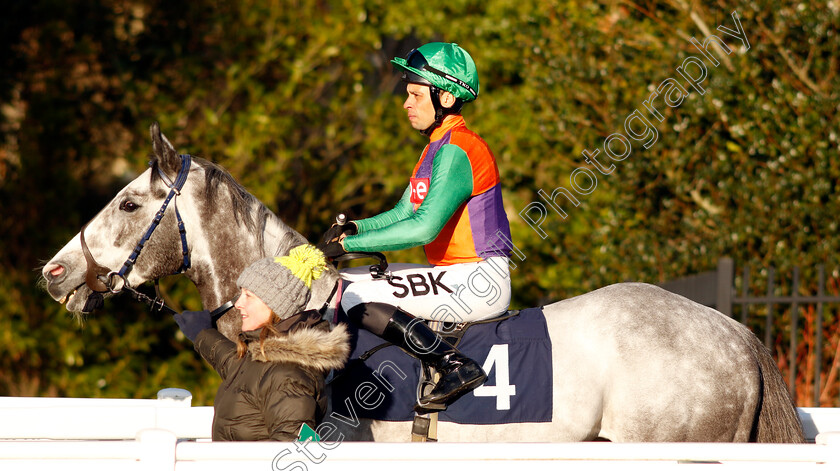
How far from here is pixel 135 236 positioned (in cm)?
356

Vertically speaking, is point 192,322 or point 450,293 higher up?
point 450,293

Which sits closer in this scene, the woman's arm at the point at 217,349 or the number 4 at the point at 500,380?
the woman's arm at the point at 217,349

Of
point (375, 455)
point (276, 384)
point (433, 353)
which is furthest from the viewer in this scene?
point (433, 353)

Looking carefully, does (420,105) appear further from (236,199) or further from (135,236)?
(135,236)

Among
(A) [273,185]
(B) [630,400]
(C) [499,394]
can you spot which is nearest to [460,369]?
(C) [499,394]

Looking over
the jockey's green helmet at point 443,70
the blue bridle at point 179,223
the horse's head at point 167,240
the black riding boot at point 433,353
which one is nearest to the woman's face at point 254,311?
the black riding boot at point 433,353

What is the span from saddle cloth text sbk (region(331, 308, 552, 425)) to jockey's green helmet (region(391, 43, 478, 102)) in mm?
1065

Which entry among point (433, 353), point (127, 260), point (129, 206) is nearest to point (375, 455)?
point (433, 353)

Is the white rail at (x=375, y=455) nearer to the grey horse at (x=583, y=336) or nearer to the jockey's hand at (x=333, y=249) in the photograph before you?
the grey horse at (x=583, y=336)

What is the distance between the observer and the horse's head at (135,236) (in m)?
3.56

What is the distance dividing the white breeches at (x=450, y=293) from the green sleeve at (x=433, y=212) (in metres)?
0.22

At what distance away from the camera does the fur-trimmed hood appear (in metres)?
2.80

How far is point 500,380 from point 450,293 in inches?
16.0

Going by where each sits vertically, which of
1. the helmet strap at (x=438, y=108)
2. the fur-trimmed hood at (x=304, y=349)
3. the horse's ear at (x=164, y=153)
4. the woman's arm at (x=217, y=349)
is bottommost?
the woman's arm at (x=217, y=349)
